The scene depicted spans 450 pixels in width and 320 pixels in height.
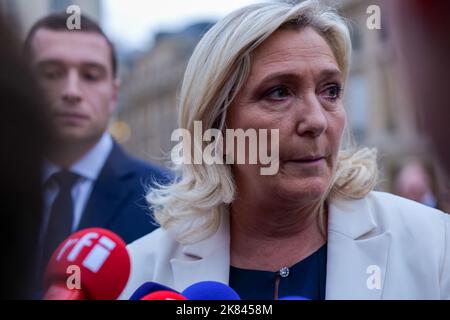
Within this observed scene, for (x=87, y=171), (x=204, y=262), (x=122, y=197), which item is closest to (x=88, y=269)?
(x=204, y=262)

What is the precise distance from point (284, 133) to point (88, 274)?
1.78 feet

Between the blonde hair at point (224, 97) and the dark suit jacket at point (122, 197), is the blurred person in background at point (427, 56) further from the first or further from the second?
the dark suit jacket at point (122, 197)

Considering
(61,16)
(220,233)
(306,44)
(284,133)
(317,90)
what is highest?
(61,16)

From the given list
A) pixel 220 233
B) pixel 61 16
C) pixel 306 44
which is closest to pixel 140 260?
pixel 220 233

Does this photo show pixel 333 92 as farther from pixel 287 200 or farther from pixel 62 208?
pixel 62 208

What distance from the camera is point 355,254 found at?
5.34 ft

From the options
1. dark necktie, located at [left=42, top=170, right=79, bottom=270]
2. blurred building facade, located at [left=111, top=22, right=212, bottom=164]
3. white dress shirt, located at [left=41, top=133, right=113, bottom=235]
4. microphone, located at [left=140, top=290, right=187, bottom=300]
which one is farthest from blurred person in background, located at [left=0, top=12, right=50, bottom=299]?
blurred building facade, located at [left=111, top=22, right=212, bottom=164]

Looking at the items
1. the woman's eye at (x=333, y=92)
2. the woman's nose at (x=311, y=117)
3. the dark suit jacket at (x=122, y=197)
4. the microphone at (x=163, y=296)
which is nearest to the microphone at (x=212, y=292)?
the microphone at (x=163, y=296)

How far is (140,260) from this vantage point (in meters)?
1.85

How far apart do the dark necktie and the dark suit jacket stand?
0.18 feet

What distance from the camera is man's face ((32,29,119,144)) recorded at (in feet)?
8.11

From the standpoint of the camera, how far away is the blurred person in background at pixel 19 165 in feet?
2.99
